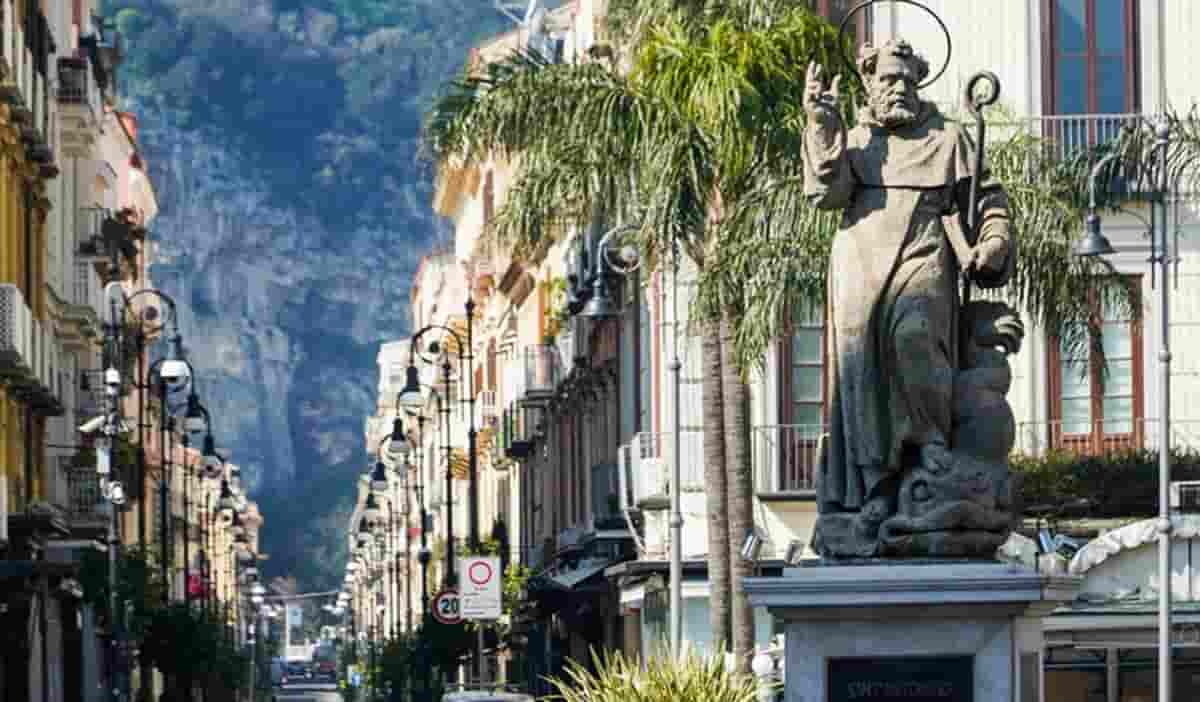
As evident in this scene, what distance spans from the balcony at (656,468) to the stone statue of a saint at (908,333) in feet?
87.9

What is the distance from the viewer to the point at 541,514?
81688 millimetres

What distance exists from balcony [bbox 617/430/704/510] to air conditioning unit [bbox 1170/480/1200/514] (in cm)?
653

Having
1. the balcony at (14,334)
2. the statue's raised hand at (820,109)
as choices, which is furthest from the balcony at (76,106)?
the statue's raised hand at (820,109)

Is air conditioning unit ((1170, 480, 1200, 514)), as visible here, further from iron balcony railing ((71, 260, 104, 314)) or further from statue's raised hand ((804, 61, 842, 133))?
iron balcony railing ((71, 260, 104, 314))

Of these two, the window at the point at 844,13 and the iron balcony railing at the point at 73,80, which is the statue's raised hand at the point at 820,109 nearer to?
the window at the point at 844,13

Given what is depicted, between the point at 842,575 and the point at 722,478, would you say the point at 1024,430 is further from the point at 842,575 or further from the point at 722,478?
the point at 842,575

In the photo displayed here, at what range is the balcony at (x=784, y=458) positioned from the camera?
46156 millimetres

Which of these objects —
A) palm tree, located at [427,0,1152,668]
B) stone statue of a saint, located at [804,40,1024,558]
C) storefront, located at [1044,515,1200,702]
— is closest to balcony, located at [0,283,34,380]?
palm tree, located at [427,0,1152,668]

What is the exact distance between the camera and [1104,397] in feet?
150

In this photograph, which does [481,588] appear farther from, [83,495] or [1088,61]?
[83,495]

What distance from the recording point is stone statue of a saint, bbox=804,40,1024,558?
1838 centimetres

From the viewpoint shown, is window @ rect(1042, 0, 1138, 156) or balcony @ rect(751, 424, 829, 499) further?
balcony @ rect(751, 424, 829, 499)

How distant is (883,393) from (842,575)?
114 cm

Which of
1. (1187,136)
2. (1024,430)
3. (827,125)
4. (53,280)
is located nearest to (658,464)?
(1024,430)
